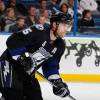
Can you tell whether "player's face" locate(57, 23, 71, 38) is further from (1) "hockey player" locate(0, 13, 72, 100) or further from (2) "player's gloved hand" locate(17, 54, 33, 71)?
(2) "player's gloved hand" locate(17, 54, 33, 71)

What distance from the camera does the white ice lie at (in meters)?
5.94

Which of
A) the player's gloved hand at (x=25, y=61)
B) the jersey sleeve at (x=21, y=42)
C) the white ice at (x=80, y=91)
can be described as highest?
the jersey sleeve at (x=21, y=42)

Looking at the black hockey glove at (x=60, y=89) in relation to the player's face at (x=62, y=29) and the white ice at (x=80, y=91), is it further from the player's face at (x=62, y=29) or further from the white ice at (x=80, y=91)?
the white ice at (x=80, y=91)

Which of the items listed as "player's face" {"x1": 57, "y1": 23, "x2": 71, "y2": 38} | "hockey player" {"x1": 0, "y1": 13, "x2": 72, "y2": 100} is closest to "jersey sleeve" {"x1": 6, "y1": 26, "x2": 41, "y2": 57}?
"hockey player" {"x1": 0, "y1": 13, "x2": 72, "y2": 100}

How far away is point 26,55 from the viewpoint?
3.62m

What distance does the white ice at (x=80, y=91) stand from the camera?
594 centimetres

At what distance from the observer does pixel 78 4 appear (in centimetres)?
772

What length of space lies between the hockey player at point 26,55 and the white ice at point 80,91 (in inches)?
81.6

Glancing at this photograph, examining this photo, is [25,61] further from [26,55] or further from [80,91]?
[80,91]

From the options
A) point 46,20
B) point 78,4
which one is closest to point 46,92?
point 46,20

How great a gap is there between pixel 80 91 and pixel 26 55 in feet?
9.47

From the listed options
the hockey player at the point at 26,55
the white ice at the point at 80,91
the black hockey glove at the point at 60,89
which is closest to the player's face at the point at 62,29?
the hockey player at the point at 26,55

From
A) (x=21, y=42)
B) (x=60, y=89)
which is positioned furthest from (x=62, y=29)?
(x=60, y=89)

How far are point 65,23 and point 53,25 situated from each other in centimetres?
10
